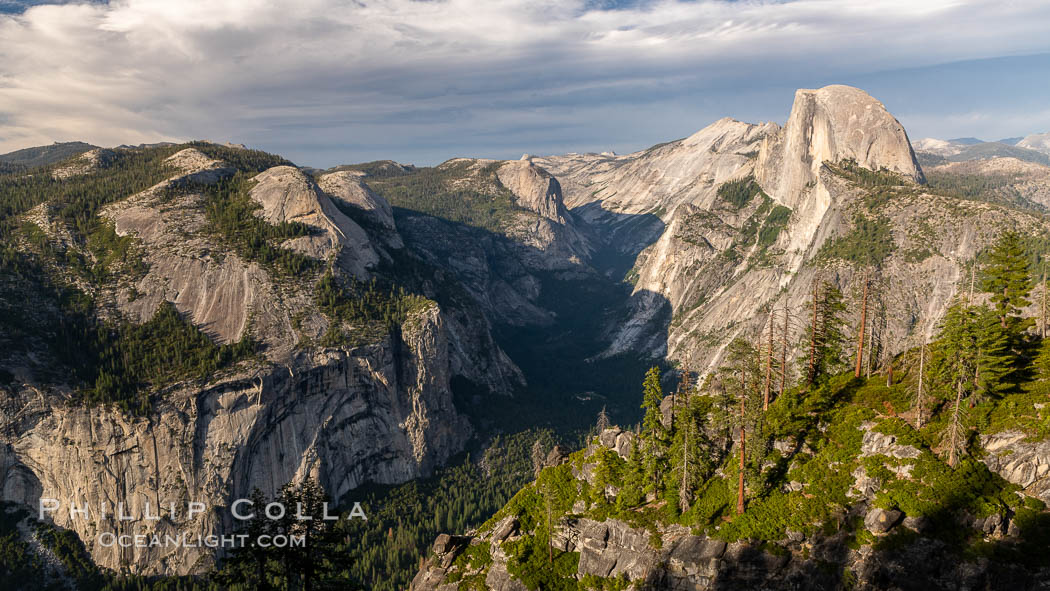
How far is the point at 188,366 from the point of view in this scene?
12294 cm

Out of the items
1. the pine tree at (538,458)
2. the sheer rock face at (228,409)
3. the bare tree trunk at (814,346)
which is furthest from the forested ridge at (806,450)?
the pine tree at (538,458)

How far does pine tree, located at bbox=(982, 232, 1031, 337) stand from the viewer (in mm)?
51969

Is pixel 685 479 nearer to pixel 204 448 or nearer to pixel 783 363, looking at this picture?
pixel 783 363

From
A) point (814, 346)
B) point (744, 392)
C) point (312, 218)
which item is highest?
point (312, 218)

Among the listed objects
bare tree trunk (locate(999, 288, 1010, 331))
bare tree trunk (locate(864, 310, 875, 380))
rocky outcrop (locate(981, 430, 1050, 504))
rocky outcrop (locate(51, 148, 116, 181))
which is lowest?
rocky outcrop (locate(981, 430, 1050, 504))

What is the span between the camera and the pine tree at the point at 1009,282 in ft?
171

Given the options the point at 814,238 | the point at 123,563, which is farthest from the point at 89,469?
the point at 814,238

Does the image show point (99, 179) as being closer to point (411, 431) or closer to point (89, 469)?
point (89, 469)

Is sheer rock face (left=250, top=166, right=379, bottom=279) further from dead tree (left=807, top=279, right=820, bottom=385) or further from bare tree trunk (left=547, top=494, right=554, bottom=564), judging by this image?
dead tree (left=807, top=279, right=820, bottom=385)

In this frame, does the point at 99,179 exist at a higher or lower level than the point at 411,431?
higher

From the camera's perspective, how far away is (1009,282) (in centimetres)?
5253

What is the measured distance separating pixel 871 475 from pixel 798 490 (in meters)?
6.01

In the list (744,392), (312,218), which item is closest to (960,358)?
(744,392)

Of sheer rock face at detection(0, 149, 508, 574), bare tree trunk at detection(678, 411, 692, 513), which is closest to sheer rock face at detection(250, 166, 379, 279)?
sheer rock face at detection(0, 149, 508, 574)
